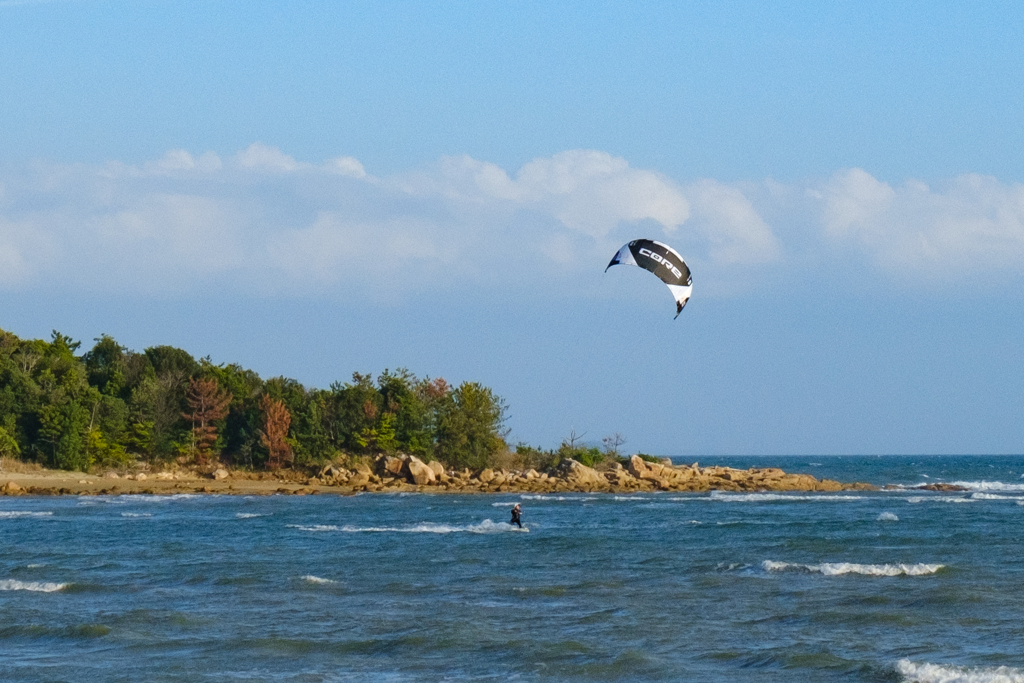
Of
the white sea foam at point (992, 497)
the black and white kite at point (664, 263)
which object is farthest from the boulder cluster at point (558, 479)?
the black and white kite at point (664, 263)

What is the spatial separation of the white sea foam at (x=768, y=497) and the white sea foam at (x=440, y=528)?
19.9m

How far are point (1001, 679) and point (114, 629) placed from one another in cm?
1490

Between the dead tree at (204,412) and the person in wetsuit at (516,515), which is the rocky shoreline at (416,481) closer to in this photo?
the dead tree at (204,412)

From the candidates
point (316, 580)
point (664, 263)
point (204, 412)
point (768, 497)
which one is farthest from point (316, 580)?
point (204, 412)

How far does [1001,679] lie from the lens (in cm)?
1631

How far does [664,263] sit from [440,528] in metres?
14.5

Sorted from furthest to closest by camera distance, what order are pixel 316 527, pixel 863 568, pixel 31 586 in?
pixel 316 527 < pixel 863 568 < pixel 31 586

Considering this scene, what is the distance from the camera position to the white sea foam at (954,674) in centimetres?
1638

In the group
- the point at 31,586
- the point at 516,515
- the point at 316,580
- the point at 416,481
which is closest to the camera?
the point at 31,586

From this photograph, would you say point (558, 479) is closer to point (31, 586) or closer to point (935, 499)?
point (935, 499)

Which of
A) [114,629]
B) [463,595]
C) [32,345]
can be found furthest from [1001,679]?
[32,345]

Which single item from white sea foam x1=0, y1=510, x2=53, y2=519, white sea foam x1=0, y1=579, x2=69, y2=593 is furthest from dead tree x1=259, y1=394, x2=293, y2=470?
white sea foam x1=0, y1=579, x2=69, y2=593

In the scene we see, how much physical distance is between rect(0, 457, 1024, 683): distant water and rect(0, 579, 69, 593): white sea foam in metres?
0.12

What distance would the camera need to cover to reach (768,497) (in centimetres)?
6150
